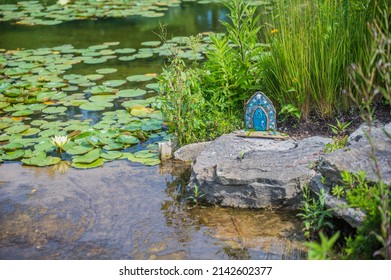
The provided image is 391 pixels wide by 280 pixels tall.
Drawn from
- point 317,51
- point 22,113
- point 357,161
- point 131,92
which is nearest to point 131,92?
point 131,92

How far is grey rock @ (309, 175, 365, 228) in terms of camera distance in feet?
8.91

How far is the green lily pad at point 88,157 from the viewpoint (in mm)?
3992

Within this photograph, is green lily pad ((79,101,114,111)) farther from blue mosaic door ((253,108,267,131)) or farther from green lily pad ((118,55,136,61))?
blue mosaic door ((253,108,267,131))

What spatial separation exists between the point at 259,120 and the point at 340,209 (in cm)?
116

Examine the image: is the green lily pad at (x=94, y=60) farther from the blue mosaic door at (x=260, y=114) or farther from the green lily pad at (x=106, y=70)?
the blue mosaic door at (x=260, y=114)

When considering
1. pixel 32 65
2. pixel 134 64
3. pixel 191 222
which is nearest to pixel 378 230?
pixel 191 222

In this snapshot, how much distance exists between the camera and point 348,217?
277 cm

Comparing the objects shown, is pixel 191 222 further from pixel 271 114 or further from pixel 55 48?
pixel 55 48

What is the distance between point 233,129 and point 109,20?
4892 mm

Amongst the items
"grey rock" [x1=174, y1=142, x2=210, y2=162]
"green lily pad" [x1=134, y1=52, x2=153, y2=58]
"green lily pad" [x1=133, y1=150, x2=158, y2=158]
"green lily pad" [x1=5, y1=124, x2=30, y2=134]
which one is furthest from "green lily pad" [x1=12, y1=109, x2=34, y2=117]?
"green lily pad" [x1=134, y1=52, x2=153, y2=58]

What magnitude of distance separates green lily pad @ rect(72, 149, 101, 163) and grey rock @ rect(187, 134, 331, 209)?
838 mm

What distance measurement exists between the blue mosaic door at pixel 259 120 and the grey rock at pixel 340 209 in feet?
2.78

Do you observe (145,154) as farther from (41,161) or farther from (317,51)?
(317,51)

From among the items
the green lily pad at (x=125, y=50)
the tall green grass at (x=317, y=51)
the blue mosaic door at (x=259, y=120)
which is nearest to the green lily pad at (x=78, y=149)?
the blue mosaic door at (x=259, y=120)
